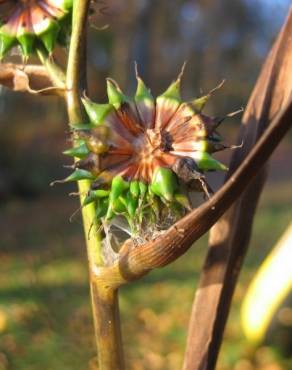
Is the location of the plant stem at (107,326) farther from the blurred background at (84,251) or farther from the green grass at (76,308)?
the green grass at (76,308)

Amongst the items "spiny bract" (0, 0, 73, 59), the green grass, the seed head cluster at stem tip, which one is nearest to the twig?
the seed head cluster at stem tip

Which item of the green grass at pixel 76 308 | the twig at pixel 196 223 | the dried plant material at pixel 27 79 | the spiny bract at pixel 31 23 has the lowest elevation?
the green grass at pixel 76 308

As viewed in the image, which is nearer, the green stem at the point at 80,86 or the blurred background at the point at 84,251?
the green stem at the point at 80,86

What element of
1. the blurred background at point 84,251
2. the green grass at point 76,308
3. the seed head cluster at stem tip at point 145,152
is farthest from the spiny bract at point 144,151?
the green grass at point 76,308

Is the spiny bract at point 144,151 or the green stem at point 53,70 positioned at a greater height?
the green stem at point 53,70

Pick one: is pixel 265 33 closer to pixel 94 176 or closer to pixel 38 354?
pixel 38 354

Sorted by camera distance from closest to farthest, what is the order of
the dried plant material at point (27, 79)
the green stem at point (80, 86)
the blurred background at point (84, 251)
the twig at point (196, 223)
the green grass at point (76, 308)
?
the twig at point (196, 223)
the green stem at point (80, 86)
the dried plant material at point (27, 79)
the green grass at point (76, 308)
the blurred background at point (84, 251)

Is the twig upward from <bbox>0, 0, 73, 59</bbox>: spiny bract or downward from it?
downward

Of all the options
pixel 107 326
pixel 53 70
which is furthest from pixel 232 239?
pixel 53 70

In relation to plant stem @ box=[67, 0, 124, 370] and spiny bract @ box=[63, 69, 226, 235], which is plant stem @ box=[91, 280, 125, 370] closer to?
plant stem @ box=[67, 0, 124, 370]
